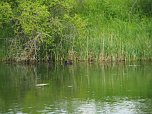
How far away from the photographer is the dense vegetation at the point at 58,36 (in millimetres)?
33156

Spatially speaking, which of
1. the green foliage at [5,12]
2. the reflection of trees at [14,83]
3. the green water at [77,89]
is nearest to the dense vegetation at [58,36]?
the green foliage at [5,12]

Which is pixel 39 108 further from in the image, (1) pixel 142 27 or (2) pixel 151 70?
(1) pixel 142 27

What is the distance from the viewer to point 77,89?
22.6 meters

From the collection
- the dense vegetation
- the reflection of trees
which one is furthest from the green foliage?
the reflection of trees

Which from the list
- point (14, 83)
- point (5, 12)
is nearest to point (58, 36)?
point (5, 12)

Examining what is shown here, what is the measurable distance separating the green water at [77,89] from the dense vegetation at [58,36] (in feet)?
3.47

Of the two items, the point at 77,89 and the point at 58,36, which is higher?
the point at 58,36

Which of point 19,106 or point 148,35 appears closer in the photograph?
point 19,106

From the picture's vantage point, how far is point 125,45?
3334 centimetres

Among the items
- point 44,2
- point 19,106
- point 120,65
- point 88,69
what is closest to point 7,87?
point 19,106

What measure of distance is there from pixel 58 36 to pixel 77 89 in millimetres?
12687

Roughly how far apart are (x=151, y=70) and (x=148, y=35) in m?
6.68

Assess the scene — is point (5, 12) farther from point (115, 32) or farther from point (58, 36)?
point (115, 32)

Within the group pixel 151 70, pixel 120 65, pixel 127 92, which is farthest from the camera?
pixel 120 65
